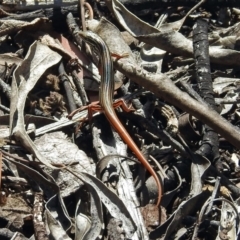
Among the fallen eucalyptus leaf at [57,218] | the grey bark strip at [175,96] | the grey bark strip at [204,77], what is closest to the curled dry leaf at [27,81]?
the fallen eucalyptus leaf at [57,218]

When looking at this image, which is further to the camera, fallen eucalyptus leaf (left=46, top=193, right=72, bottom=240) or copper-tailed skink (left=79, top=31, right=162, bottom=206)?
copper-tailed skink (left=79, top=31, right=162, bottom=206)

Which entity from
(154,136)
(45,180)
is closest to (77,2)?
(154,136)

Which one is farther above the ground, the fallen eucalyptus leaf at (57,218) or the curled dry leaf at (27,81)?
the curled dry leaf at (27,81)

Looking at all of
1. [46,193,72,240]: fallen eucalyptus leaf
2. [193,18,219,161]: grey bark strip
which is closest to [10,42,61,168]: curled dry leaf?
[46,193,72,240]: fallen eucalyptus leaf

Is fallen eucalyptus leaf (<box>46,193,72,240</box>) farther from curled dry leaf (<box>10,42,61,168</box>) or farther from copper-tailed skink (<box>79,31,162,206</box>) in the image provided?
copper-tailed skink (<box>79,31,162,206</box>)

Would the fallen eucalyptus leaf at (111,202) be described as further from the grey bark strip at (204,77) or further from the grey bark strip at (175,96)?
the grey bark strip at (175,96)

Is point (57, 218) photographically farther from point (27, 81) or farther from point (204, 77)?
point (204, 77)

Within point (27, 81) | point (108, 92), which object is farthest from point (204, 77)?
point (27, 81)

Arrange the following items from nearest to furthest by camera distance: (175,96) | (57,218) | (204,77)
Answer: (57,218), (175,96), (204,77)
